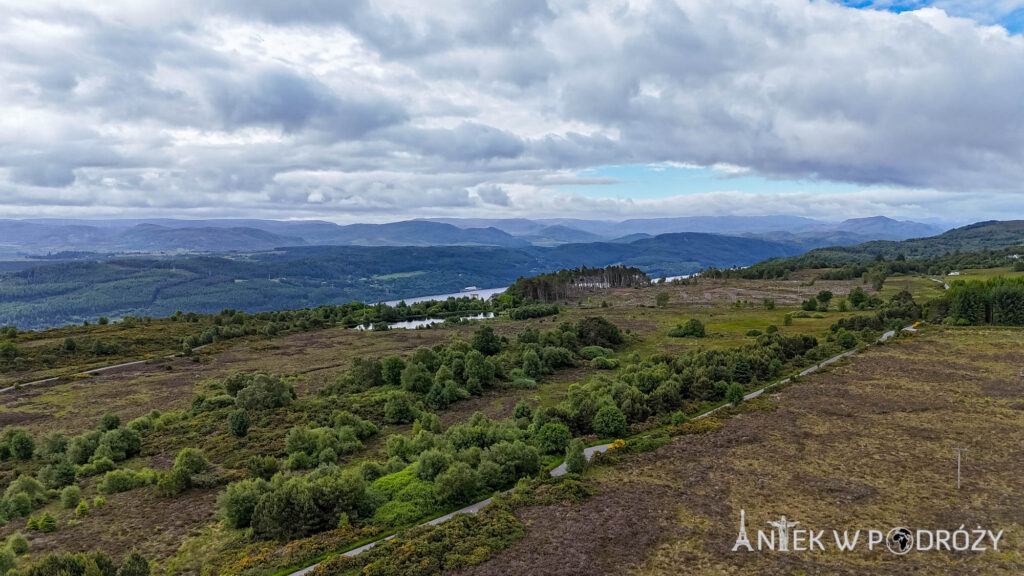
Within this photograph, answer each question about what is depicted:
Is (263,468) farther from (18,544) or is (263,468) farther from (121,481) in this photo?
(18,544)

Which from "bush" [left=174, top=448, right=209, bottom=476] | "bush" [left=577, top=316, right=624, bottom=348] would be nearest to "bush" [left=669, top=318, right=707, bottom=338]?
"bush" [left=577, top=316, right=624, bottom=348]

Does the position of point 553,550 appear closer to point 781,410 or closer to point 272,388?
point 781,410

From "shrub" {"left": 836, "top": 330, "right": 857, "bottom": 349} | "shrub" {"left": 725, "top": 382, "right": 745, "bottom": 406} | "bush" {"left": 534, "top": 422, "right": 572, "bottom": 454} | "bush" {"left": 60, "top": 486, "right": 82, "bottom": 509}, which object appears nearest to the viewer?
"bush" {"left": 60, "top": 486, "right": 82, "bottom": 509}

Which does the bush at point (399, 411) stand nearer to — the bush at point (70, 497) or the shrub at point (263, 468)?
the shrub at point (263, 468)

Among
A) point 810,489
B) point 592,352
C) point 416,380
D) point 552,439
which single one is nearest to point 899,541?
point 810,489

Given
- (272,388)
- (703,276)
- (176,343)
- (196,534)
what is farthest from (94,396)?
(703,276)

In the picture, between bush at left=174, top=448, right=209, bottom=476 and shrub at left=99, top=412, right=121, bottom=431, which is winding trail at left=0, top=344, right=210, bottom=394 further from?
bush at left=174, top=448, right=209, bottom=476

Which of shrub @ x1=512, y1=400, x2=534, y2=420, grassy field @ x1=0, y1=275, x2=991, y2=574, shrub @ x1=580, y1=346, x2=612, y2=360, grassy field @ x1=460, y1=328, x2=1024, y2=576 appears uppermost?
grassy field @ x1=460, y1=328, x2=1024, y2=576
